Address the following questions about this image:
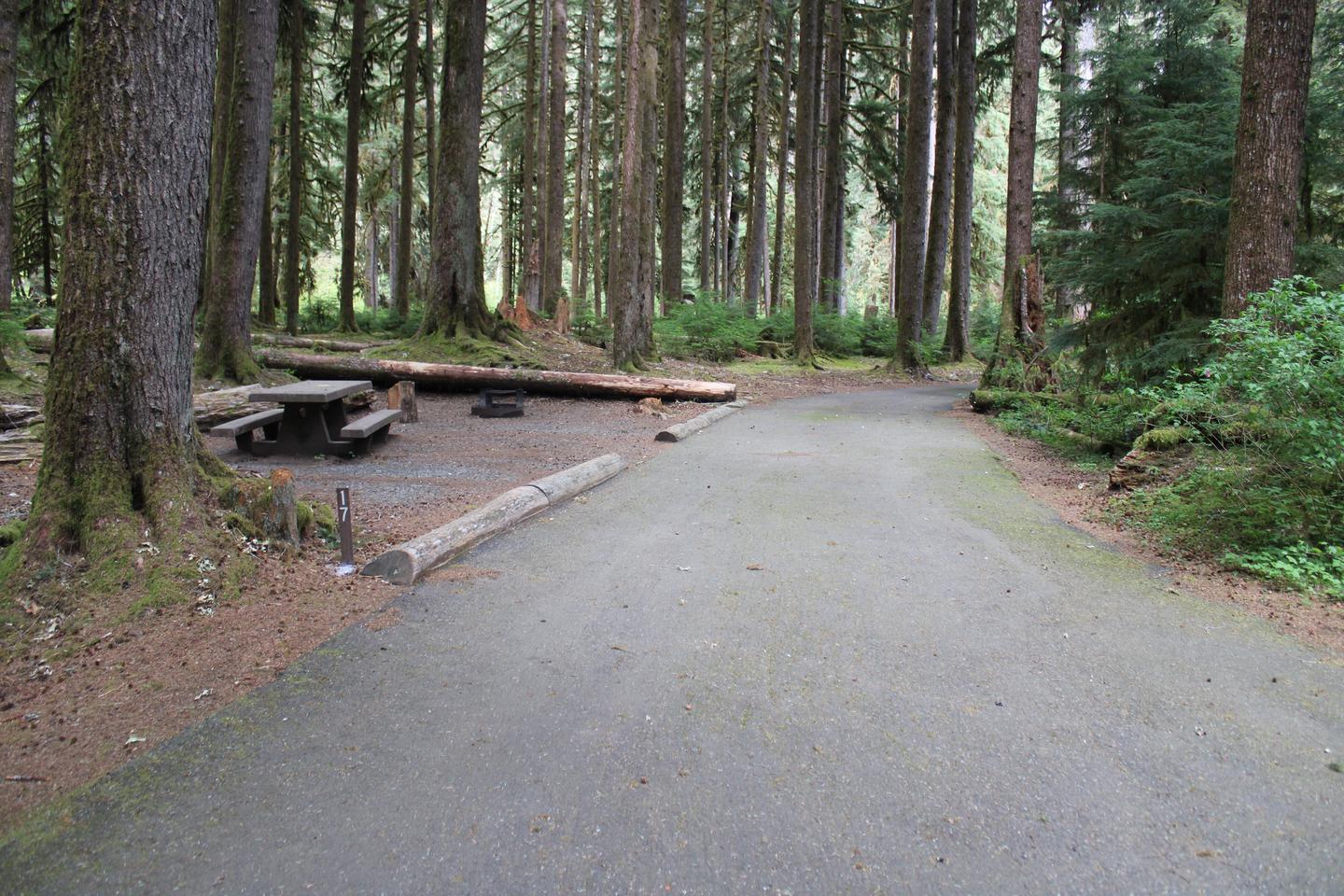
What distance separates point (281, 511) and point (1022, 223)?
47.0 feet

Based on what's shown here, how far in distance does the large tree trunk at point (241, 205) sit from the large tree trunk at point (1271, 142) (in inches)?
503

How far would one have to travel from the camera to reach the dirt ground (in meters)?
4.30

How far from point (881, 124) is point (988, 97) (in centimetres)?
363

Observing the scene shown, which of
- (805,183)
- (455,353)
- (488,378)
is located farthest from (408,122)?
(488,378)

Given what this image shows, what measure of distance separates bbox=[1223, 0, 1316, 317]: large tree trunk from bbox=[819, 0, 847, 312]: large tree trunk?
52.3 feet

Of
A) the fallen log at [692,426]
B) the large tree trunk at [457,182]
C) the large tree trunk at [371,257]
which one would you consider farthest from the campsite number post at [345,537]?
the large tree trunk at [371,257]

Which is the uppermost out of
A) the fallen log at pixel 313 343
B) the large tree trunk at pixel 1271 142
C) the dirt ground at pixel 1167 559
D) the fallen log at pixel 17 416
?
the large tree trunk at pixel 1271 142

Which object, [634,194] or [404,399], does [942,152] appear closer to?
[634,194]

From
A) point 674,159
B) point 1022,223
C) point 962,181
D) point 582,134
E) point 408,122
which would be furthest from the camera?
point 582,134

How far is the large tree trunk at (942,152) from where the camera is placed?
21.3 meters

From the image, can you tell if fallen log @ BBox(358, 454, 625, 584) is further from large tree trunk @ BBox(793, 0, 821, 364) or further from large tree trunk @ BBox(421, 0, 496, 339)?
large tree trunk @ BBox(793, 0, 821, 364)

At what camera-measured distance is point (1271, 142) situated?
7.73 m

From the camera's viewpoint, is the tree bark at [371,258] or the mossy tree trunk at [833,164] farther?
the tree bark at [371,258]

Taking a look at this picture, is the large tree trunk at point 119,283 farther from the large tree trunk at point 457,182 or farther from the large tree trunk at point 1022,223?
the large tree trunk at point 1022,223
